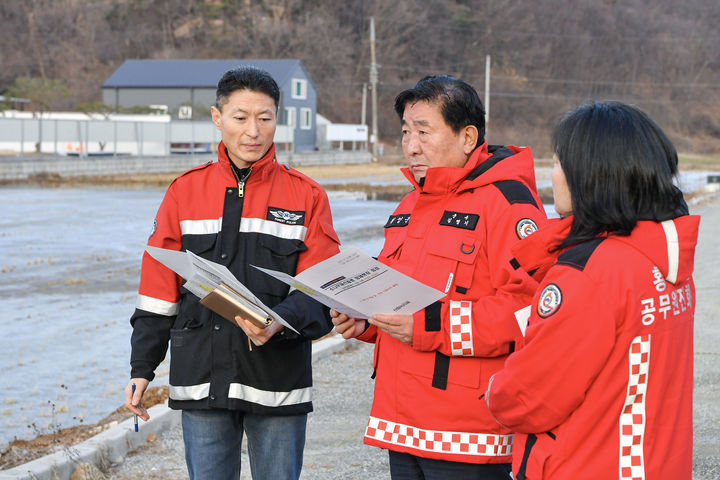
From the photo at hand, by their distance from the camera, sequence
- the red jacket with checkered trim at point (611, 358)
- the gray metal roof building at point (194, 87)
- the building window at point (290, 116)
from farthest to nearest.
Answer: the gray metal roof building at point (194, 87) < the building window at point (290, 116) < the red jacket with checkered trim at point (611, 358)

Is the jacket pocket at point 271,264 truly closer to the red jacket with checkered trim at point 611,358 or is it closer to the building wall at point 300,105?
the red jacket with checkered trim at point 611,358

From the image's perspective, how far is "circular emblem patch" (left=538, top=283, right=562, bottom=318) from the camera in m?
2.35

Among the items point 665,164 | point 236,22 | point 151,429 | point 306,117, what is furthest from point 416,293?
point 236,22

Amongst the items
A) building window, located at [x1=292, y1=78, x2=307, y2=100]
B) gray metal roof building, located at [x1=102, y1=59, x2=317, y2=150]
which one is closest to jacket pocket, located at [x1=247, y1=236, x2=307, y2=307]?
gray metal roof building, located at [x1=102, y1=59, x2=317, y2=150]

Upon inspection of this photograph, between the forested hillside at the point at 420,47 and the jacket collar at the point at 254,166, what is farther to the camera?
the forested hillside at the point at 420,47

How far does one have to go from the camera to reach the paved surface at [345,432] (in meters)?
5.49

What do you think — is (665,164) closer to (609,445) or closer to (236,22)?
(609,445)

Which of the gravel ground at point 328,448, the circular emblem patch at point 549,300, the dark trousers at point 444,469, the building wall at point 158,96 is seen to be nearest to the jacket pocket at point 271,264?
the dark trousers at point 444,469

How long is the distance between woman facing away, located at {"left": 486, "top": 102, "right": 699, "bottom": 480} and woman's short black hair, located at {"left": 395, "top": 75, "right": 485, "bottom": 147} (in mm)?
852

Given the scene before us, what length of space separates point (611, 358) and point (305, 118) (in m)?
63.3

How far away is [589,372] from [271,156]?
175 cm

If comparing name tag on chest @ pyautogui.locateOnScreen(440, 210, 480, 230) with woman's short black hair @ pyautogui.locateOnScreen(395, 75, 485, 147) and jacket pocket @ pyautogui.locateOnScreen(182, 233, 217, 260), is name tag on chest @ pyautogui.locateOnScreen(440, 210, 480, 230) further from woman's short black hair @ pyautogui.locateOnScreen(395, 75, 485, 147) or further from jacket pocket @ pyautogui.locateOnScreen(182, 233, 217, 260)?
A: jacket pocket @ pyautogui.locateOnScreen(182, 233, 217, 260)

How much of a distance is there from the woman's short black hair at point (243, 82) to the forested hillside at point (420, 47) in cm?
7239

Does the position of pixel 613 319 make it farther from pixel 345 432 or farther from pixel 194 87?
pixel 194 87
